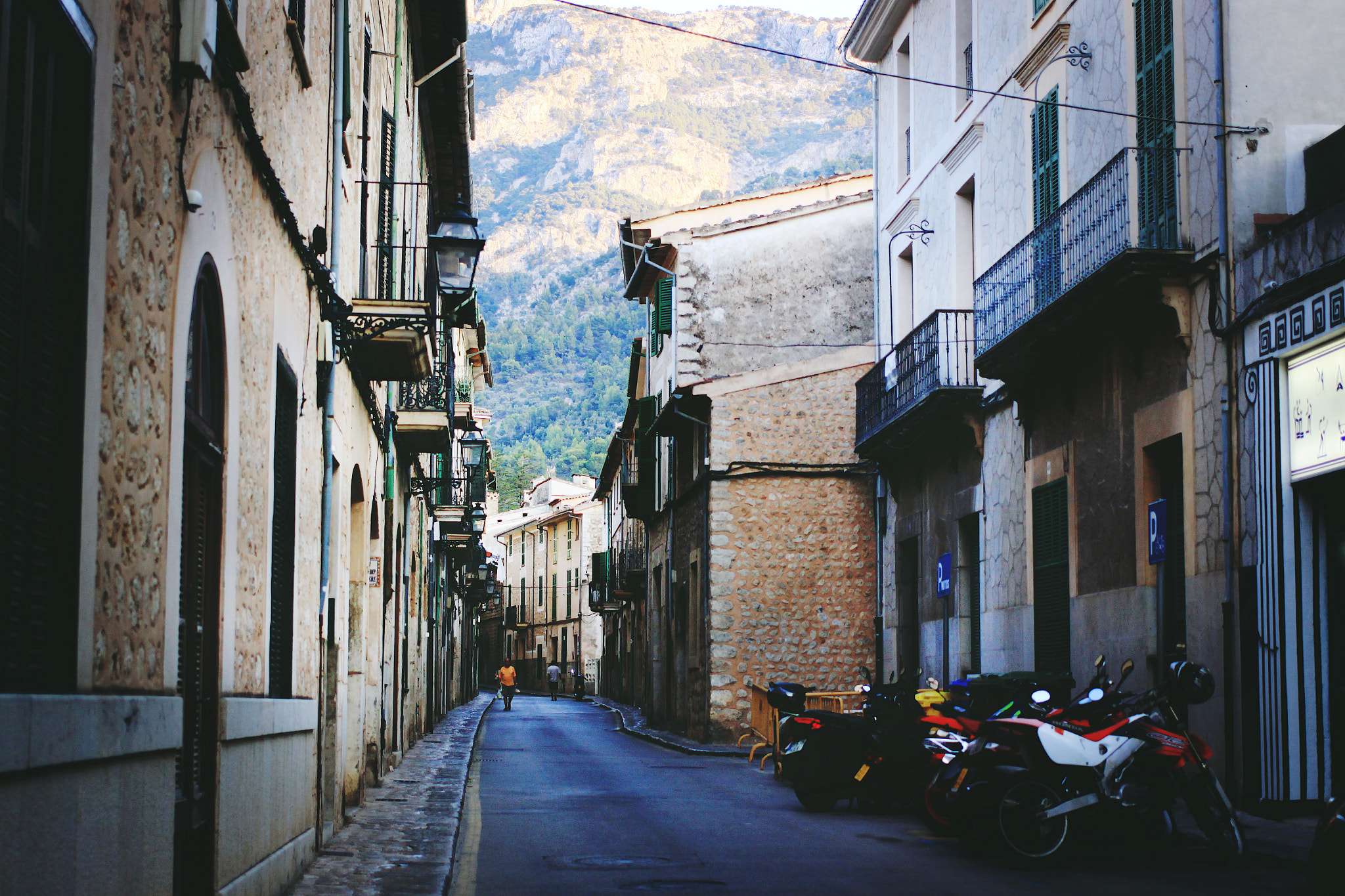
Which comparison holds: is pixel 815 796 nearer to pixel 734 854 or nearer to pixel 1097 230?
pixel 734 854

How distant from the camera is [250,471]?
7.30 metres

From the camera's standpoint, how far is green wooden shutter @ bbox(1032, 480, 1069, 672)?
50.6 ft

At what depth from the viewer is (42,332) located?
3.79m

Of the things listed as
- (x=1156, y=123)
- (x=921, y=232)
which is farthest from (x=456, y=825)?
(x=921, y=232)

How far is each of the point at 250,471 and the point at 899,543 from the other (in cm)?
1636

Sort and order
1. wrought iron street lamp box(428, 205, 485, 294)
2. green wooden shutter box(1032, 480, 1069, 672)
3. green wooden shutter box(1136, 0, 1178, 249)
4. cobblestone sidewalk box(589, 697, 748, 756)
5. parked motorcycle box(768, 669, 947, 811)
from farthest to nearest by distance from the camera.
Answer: cobblestone sidewalk box(589, 697, 748, 756) < green wooden shutter box(1032, 480, 1069, 672) < parked motorcycle box(768, 669, 947, 811) < green wooden shutter box(1136, 0, 1178, 249) < wrought iron street lamp box(428, 205, 485, 294)

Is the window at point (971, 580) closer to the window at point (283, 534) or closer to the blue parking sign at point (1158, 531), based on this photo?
the blue parking sign at point (1158, 531)

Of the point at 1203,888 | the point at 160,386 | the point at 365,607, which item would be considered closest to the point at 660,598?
the point at 365,607

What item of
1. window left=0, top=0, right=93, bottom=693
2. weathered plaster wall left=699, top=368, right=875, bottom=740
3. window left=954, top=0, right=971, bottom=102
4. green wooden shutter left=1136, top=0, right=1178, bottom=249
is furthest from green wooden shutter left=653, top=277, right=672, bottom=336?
window left=0, top=0, right=93, bottom=693

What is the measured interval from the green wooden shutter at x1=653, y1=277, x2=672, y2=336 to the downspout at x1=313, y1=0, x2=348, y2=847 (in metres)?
18.1

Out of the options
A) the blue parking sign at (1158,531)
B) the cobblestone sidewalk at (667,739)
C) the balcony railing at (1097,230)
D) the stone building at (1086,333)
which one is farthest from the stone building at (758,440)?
the blue parking sign at (1158,531)

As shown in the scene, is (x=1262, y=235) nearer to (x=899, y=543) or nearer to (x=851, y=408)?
(x=899, y=543)

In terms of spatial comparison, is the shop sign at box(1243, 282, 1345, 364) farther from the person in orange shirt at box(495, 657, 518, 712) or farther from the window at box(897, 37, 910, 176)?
the person in orange shirt at box(495, 657, 518, 712)

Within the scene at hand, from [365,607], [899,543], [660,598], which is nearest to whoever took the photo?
[365,607]
